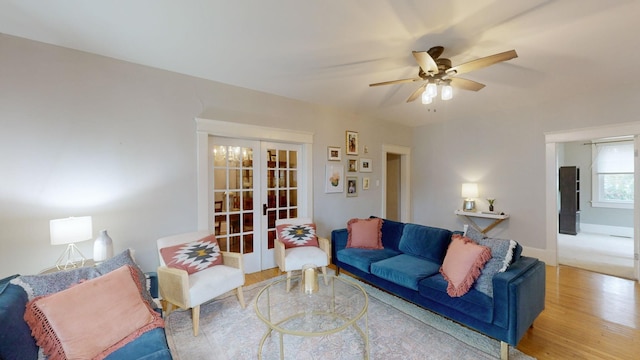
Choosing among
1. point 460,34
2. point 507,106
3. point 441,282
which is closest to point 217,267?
point 441,282

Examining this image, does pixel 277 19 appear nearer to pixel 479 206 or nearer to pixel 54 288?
pixel 54 288

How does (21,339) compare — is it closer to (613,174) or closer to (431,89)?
(431,89)

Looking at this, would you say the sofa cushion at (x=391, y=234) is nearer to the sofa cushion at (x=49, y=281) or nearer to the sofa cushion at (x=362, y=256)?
the sofa cushion at (x=362, y=256)

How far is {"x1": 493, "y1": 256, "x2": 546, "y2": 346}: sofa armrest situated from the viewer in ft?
5.90

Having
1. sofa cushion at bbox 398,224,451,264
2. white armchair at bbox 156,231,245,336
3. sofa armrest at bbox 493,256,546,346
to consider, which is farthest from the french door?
A: sofa armrest at bbox 493,256,546,346

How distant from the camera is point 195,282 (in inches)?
90.4

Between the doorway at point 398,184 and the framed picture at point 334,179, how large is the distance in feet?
4.80

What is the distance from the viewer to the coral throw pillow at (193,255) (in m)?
2.45

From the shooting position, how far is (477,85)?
249 cm

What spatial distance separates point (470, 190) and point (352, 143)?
2.36 metres

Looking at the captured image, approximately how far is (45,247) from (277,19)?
9.51ft

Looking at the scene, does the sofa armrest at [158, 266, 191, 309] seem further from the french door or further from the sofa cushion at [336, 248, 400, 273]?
the sofa cushion at [336, 248, 400, 273]

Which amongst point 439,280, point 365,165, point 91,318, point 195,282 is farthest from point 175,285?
point 365,165

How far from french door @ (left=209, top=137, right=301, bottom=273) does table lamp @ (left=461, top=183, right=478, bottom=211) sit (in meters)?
3.14
